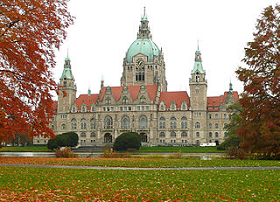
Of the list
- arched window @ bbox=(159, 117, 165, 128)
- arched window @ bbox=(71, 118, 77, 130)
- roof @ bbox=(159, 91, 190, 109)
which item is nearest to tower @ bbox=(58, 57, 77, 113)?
arched window @ bbox=(71, 118, 77, 130)

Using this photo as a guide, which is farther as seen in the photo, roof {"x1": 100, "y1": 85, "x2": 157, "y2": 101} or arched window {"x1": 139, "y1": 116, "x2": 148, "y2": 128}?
roof {"x1": 100, "y1": 85, "x2": 157, "y2": 101}

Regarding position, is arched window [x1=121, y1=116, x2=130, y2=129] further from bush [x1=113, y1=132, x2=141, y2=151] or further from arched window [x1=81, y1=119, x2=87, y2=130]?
bush [x1=113, y1=132, x2=141, y2=151]

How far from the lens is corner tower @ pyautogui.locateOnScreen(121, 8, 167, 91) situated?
11131 cm

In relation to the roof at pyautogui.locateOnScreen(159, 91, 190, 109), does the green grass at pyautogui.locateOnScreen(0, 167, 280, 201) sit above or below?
below

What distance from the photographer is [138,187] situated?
1487cm

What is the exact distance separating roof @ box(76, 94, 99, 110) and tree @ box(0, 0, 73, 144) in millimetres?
87675

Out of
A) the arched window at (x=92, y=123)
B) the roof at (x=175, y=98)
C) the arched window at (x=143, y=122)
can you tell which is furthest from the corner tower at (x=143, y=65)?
the arched window at (x=92, y=123)

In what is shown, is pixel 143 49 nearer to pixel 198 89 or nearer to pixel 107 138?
pixel 198 89

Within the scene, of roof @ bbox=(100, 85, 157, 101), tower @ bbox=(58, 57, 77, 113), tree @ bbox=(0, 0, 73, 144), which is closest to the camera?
tree @ bbox=(0, 0, 73, 144)

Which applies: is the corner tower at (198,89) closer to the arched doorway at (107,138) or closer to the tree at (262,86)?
the arched doorway at (107,138)

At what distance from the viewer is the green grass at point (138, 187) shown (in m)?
12.8

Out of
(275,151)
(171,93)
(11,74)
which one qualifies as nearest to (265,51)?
(275,151)

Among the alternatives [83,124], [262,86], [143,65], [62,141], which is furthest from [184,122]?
[262,86]

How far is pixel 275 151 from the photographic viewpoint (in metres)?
33.9
